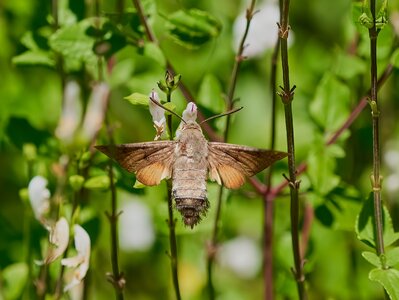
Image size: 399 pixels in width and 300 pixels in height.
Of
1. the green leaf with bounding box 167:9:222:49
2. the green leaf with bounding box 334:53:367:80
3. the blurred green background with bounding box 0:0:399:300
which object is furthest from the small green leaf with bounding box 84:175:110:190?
the green leaf with bounding box 334:53:367:80

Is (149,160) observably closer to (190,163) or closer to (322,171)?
(190,163)

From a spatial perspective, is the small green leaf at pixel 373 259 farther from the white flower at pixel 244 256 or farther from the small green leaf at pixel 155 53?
the white flower at pixel 244 256

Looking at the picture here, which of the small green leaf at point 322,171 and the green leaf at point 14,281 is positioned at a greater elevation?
the small green leaf at point 322,171

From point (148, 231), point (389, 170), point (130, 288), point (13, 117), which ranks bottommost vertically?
point (130, 288)

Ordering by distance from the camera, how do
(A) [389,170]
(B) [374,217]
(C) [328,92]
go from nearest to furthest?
(B) [374,217] → (C) [328,92] → (A) [389,170]

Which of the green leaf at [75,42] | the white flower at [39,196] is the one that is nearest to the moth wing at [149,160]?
the white flower at [39,196]

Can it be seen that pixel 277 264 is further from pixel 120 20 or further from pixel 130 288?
pixel 120 20

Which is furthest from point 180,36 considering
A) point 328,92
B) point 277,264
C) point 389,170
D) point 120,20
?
point 389,170
